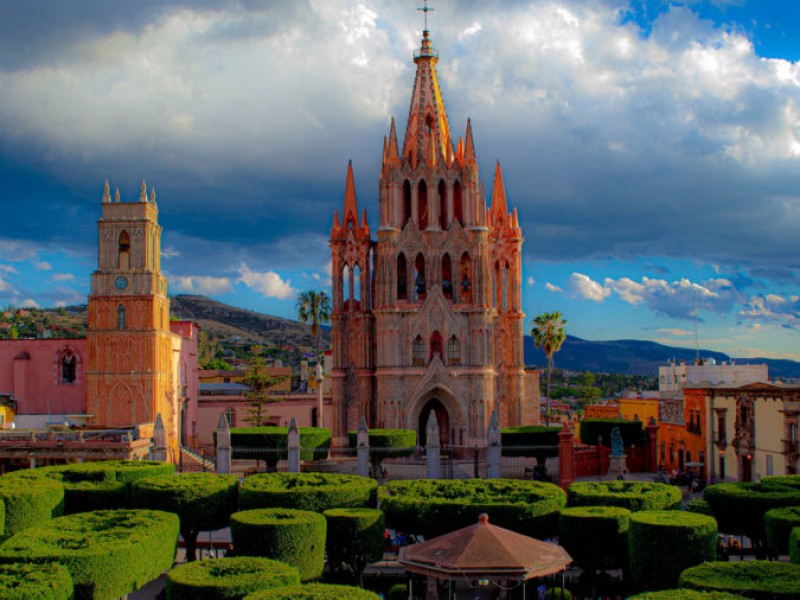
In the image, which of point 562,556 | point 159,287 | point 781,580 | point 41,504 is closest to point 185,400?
point 159,287

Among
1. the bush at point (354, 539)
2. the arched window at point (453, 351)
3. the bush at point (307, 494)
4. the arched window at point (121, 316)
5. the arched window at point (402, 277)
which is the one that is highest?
the arched window at point (402, 277)

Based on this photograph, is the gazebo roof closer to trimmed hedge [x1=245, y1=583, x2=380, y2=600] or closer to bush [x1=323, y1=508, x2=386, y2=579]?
trimmed hedge [x1=245, y1=583, x2=380, y2=600]

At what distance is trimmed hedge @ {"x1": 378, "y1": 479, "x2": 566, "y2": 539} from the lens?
89.7 ft

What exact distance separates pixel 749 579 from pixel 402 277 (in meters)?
43.7

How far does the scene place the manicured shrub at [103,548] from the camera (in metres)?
21.4

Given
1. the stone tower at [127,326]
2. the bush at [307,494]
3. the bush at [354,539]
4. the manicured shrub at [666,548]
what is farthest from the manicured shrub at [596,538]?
the stone tower at [127,326]

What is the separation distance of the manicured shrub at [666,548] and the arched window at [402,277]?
37.5m

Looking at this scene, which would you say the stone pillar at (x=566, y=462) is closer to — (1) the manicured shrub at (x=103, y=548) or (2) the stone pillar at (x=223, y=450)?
(2) the stone pillar at (x=223, y=450)

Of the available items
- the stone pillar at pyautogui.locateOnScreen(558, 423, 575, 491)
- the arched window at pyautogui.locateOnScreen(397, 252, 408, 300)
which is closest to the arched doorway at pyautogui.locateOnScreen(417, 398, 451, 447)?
the arched window at pyautogui.locateOnScreen(397, 252, 408, 300)

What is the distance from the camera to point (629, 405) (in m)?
70.4

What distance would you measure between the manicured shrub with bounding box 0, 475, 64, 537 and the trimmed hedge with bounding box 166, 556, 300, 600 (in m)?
8.61

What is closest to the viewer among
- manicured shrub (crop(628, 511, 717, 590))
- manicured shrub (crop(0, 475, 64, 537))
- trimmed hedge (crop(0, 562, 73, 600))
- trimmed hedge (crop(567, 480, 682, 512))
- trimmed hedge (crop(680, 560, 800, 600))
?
trimmed hedge (crop(0, 562, 73, 600))

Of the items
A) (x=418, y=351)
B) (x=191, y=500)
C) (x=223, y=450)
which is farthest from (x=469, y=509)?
(x=418, y=351)

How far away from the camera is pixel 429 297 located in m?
59.2
